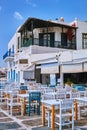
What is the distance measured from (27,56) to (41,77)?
259cm

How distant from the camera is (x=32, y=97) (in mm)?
11477

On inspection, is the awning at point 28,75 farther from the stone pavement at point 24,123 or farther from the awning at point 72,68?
the stone pavement at point 24,123

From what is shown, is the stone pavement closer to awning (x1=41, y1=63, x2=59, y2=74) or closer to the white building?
awning (x1=41, y1=63, x2=59, y2=74)

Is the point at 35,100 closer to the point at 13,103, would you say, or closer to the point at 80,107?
the point at 13,103

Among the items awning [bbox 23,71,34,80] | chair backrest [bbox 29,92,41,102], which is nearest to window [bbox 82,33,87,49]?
awning [bbox 23,71,34,80]

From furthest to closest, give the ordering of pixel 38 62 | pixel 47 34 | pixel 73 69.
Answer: pixel 47 34 → pixel 38 62 → pixel 73 69

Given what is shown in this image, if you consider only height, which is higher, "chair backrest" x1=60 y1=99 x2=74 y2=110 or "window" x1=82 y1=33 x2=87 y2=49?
"window" x1=82 y1=33 x2=87 y2=49

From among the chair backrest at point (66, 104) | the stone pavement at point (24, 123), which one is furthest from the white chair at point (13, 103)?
the chair backrest at point (66, 104)

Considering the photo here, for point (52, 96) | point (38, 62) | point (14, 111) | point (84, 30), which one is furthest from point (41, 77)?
point (52, 96)

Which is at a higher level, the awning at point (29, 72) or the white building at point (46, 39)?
the white building at point (46, 39)

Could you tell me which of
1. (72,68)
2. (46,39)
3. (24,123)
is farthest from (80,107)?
(46,39)

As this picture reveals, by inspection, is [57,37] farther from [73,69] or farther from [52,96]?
[52,96]

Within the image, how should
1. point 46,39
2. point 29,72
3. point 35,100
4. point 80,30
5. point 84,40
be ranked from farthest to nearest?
point 84,40
point 80,30
point 46,39
point 29,72
point 35,100

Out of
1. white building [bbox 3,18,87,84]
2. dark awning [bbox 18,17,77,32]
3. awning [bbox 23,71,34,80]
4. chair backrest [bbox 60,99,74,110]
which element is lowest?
chair backrest [bbox 60,99,74,110]
